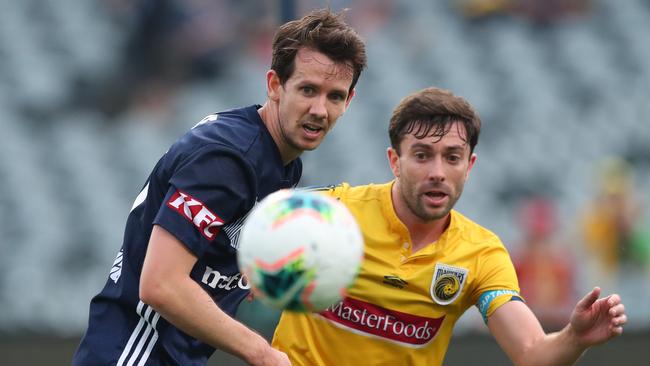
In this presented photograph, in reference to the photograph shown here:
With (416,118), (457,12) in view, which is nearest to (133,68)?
(457,12)

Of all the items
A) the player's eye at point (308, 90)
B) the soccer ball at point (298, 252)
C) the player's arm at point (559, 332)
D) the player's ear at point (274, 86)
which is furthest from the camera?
the player's ear at point (274, 86)

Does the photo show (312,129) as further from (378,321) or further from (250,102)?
(250,102)

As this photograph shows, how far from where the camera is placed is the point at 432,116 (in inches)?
177

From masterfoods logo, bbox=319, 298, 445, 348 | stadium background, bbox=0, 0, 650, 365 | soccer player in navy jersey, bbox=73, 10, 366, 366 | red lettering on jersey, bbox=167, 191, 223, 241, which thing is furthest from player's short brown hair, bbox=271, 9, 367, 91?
stadium background, bbox=0, 0, 650, 365

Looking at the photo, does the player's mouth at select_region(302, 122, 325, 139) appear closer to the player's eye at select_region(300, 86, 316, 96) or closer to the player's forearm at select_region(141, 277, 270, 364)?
the player's eye at select_region(300, 86, 316, 96)

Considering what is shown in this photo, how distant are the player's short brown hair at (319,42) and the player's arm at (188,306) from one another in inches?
38.5

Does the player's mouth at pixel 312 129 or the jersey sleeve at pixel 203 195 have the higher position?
the player's mouth at pixel 312 129

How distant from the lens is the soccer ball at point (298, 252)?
325 centimetres

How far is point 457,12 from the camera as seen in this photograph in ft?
32.3

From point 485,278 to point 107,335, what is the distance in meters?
1.65

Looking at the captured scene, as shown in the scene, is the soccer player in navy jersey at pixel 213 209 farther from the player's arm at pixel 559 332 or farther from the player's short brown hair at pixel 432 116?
the player's arm at pixel 559 332

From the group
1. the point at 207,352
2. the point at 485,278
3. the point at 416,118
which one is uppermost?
the point at 416,118

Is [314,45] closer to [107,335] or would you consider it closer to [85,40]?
[107,335]

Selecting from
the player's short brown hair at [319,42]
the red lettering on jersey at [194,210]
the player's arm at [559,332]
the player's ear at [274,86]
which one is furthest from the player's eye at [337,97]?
the player's arm at [559,332]
